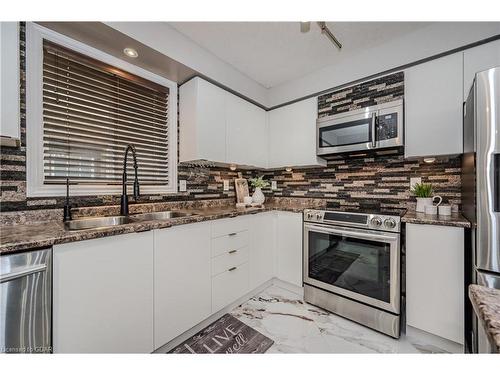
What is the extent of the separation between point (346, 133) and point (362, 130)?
0.14m

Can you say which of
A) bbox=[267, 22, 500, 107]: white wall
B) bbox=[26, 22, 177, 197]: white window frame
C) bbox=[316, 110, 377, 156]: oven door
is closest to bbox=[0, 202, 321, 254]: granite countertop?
bbox=[26, 22, 177, 197]: white window frame

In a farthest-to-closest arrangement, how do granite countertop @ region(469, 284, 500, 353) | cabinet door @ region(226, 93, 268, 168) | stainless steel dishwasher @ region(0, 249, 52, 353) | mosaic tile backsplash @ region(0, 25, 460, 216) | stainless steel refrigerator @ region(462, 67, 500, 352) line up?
cabinet door @ region(226, 93, 268, 168), mosaic tile backsplash @ region(0, 25, 460, 216), stainless steel refrigerator @ region(462, 67, 500, 352), stainless steel dishwasher @ region(0, 249, 52, 353), granite countertop @ region(469, 284, 500, 353)

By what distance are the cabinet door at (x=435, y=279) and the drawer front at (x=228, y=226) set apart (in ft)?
4.22

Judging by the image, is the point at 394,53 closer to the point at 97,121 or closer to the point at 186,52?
the point at 186,52

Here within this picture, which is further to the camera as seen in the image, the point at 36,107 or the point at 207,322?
the point at 207,322

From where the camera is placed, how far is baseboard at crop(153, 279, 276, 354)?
1439 mm

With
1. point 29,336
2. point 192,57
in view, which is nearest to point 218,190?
point 192,57

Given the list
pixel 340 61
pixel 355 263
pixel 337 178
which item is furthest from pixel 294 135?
pixel 355 263

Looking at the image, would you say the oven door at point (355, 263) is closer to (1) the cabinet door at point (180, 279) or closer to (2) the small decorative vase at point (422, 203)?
(2) the small decorative vase at point (422, 203)

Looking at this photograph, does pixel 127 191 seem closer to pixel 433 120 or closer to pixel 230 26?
pixel 230 26

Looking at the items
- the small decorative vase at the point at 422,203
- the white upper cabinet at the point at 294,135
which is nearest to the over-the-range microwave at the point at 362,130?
the white upper cabinet at the point at 294,135

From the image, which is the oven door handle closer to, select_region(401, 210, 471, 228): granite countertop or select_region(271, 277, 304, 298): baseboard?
select_region(401, 210, 471, 228): granite countertop

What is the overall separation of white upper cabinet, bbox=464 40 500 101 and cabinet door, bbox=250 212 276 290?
6.09 ft

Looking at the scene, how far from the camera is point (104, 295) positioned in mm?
1110
